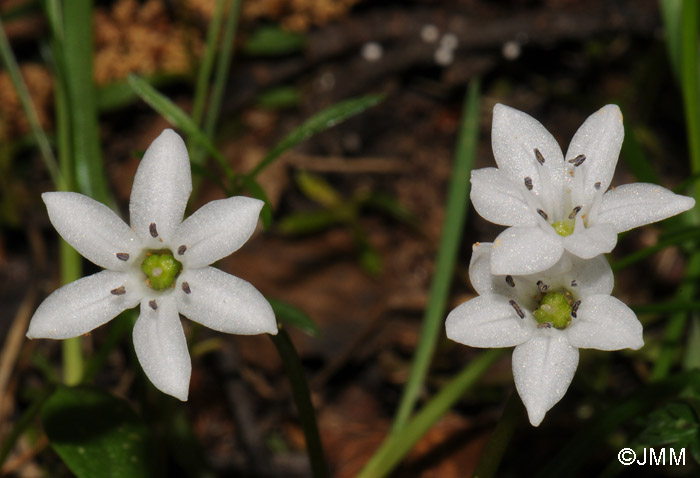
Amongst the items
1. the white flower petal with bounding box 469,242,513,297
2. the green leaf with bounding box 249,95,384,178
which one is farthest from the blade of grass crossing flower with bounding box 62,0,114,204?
the white flower petal with bounding box 469,242,513,297

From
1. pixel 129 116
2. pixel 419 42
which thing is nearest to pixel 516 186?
pixel 419 42

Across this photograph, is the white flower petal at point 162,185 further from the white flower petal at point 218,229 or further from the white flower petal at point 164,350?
the white flower petal at point 164,350

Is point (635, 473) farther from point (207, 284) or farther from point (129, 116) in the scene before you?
point (129, 116)

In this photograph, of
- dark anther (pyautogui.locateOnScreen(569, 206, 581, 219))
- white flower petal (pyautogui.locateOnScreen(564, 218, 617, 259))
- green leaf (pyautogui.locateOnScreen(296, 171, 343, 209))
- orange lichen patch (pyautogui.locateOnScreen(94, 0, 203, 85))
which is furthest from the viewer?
orange lichen patch (pyautogui.locateOnScreen(94, 0, 203, 85))

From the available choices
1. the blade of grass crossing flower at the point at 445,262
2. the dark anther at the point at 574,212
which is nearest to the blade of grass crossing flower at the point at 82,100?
the blade of grass crossing flower at the point at 445,262

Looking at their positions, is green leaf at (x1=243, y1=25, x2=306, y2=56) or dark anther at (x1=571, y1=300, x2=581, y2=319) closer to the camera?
dark anther at (x1=571, y1=300, x2=581, y2=319)

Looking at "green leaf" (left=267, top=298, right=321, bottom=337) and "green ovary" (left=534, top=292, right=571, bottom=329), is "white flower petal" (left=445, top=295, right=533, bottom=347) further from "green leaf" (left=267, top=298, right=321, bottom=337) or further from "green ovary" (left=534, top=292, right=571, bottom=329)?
"green leaf" (left=267, top=298, right=321, bottom=337)
